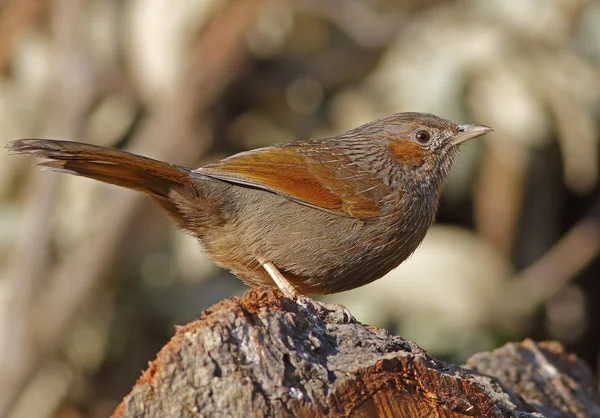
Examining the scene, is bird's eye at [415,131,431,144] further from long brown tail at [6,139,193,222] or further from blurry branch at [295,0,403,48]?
blurry branch at [295,0,403,48]

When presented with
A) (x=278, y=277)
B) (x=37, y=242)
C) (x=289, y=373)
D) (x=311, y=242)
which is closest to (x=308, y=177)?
(x=311, y=242)

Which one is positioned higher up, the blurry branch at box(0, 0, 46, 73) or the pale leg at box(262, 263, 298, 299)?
the blurry branch at box(0, 0, 46, 73)

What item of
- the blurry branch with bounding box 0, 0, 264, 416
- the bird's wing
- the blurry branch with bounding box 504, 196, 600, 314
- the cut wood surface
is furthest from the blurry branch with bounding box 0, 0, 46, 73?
the cut wood surface

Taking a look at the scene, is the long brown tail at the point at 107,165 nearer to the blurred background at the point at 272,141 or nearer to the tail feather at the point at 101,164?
the tail feather at the point at 101,164

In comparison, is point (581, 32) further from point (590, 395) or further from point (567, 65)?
point (590, 395)

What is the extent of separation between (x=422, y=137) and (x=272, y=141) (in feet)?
10.8

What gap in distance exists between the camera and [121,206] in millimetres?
7859

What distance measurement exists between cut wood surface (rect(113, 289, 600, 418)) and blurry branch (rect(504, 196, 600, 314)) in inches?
176

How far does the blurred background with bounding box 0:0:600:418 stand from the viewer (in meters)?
7.66

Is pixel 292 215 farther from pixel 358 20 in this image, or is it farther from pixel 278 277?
pixel 358 20

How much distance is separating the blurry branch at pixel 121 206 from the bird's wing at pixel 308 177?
2.99 metres

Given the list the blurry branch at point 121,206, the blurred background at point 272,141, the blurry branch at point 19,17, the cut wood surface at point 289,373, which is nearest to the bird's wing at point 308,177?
the cut wood surface at point 289,373

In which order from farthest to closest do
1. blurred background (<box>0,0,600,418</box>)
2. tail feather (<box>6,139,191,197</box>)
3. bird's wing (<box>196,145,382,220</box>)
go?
blurred background (<box>0,0,600,418</box>) < bird's wing (<box>196,145,382,220</box>) < tail feather (<box>6,139,191,197</box>)

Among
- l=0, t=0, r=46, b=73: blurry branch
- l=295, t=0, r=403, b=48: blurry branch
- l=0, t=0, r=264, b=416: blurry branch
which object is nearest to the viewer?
l=0, t=0, r=264, b=416: blurry branch
